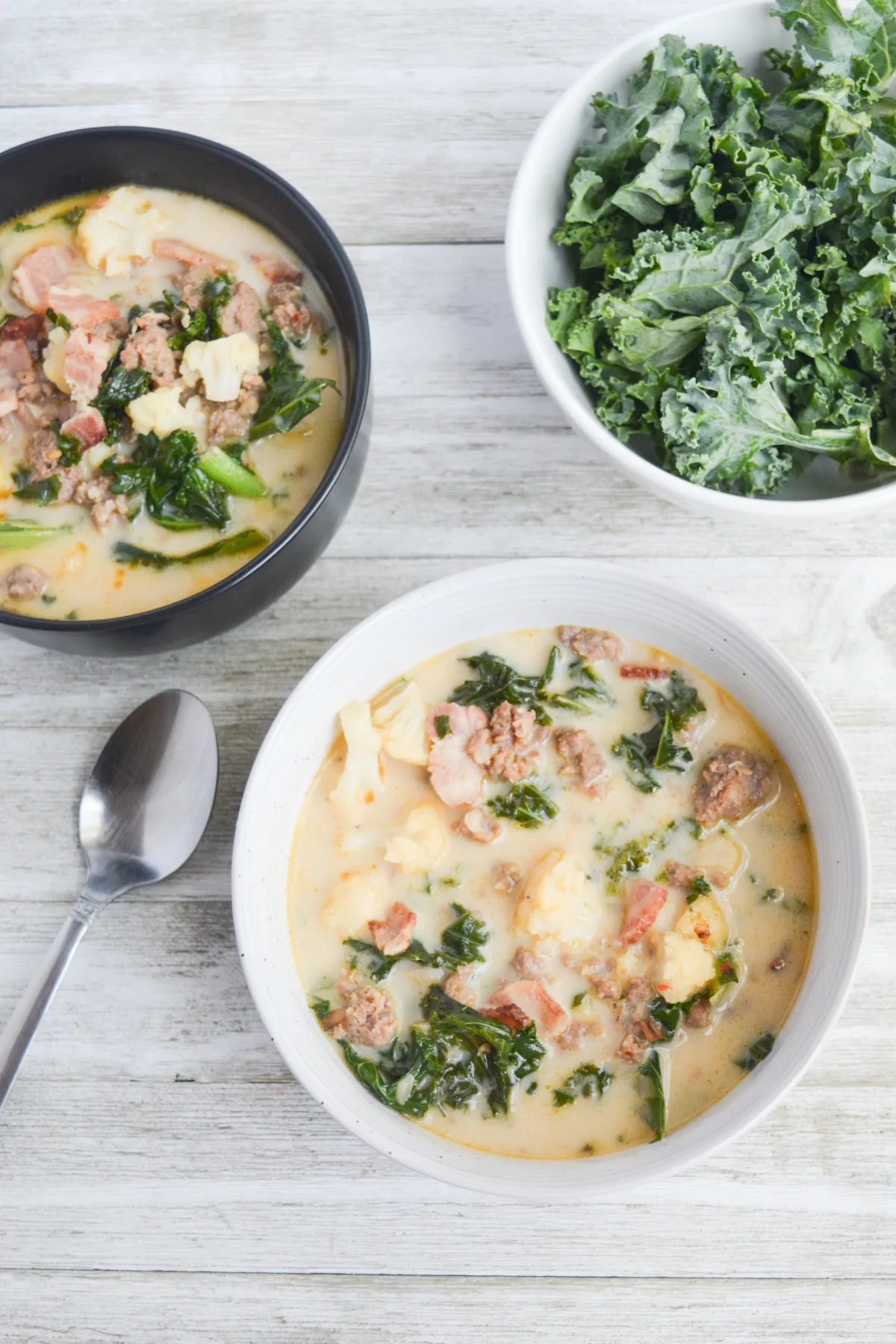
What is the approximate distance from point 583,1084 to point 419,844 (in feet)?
1.93

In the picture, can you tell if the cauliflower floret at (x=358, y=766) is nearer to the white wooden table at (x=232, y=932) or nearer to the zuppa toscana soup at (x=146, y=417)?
the white wooden table at (x=232, y=932)

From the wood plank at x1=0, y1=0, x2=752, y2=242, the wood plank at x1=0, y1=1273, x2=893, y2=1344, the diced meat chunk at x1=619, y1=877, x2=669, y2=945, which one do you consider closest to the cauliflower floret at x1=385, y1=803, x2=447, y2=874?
the diced meat chunk at x1=619, y1=877, x2=669, y2=945

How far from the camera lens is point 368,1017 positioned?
2199 mm

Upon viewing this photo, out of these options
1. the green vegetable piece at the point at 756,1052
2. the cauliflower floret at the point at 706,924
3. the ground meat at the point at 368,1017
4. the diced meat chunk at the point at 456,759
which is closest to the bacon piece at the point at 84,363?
the diced meat chunk at the point at 456,759

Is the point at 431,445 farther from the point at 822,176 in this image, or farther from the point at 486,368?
the point at 822,176

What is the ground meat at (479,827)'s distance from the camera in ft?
7.34

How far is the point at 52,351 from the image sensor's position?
240cm

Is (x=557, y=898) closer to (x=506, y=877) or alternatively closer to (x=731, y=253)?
(x=506, y=877)

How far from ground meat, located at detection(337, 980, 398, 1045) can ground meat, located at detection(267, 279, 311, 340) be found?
4.70ft

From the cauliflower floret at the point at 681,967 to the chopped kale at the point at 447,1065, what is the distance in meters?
0.28

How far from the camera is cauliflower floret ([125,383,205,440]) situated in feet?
7.61

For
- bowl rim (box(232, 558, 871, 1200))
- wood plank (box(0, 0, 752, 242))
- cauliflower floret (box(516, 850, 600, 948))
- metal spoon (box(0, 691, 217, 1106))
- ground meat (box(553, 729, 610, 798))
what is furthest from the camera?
wood plank (box(0, 0, 752, 242))

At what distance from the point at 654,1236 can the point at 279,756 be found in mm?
1377

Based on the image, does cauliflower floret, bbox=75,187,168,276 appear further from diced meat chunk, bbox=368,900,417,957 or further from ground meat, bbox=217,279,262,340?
diced meat chunk, bbox=368,900,417,957
